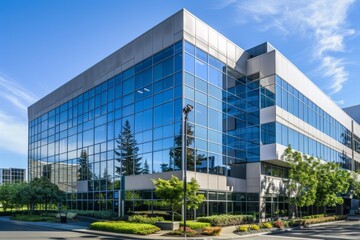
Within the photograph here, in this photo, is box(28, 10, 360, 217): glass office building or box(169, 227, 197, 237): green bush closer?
box(169, 227, 197, 237): green bush

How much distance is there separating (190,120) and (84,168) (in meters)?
19.6

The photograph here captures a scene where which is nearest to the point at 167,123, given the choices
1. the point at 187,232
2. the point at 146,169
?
the point at 146,169

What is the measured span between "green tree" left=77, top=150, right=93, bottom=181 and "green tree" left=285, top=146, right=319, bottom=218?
23000mm

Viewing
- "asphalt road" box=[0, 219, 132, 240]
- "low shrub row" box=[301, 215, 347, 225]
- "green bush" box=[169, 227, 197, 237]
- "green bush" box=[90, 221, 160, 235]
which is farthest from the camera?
"low shrub row" box=[301, 215, 347, 225]

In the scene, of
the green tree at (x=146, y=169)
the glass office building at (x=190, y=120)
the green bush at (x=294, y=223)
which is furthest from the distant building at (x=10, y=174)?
the green bush at (x=294, y=223)

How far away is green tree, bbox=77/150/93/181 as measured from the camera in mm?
44131

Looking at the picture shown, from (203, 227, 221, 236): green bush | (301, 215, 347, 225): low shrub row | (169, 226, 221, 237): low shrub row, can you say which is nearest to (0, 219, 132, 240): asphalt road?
(169, 226, 221, 237): low shrub row

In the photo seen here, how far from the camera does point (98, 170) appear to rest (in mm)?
42312

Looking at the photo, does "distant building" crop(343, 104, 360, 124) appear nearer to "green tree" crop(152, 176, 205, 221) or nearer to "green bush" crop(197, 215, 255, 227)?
"green bush" crop(197, 215, 255, 227)

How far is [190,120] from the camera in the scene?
3148 centimetres

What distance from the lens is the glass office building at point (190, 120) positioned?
32.3m

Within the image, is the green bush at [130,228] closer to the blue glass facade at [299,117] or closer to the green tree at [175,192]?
the green tree at [175,192]

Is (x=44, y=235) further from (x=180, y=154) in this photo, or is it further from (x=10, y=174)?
(x=10, y=174)

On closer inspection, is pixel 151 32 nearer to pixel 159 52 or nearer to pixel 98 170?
pixel 159 52
